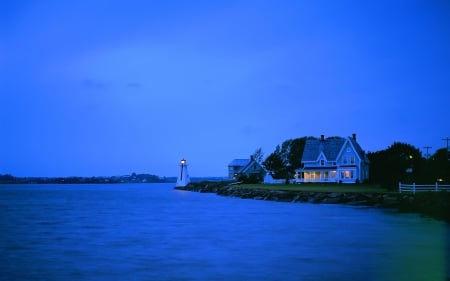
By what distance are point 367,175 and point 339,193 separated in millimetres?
25261

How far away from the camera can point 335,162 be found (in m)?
73.0

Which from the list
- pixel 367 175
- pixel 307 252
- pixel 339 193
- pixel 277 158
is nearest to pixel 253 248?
pixel 307 252

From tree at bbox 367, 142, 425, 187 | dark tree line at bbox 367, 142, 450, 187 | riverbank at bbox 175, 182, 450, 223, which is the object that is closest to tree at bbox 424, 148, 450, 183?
dark tree line at bbox 367, 142, 450, 187

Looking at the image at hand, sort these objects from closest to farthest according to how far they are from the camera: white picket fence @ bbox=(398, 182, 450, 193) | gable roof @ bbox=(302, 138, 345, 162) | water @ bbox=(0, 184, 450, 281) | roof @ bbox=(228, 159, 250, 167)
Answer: water @ bbox=(0, 184, 450, 281)
white picket fence @ bbox=(398, 182, 450, 193)
gable roof @ bbox=(302, 138, 345, 162)
roof @ bbox=(228, 159, 250, 167)

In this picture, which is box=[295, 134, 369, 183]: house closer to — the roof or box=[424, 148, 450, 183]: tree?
box=[424, 148, 450, 183]: tree

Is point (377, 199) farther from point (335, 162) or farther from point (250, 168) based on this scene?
point (250, 168)

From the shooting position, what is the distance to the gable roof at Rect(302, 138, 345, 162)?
2936 inches

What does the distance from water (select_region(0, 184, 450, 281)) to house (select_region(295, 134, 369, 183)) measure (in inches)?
1265

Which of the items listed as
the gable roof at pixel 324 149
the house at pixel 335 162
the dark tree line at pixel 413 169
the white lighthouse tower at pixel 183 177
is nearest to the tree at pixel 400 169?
the dark tree line at pixel 413 169

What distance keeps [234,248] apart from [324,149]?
5365 centimetres

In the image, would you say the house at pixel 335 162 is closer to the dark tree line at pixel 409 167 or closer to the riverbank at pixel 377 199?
the dark tree line at pixel 409 167

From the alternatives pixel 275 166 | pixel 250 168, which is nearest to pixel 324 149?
pixel 275 166

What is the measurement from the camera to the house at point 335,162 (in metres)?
70.2

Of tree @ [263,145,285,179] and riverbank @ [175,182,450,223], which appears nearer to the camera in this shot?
riverbank @ [175,182,450,223]
